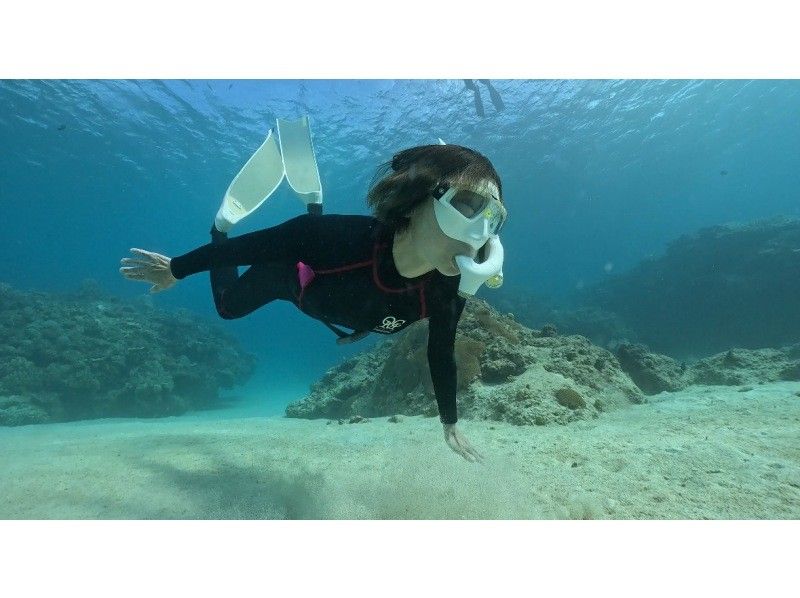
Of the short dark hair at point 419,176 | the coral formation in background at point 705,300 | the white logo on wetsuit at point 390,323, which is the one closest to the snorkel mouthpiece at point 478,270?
the short dark hair at point 419,176

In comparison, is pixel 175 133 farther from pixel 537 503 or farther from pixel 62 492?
pixel 537 503

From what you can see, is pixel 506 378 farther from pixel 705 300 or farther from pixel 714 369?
pixel 705 300

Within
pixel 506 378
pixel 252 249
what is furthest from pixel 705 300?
pixel 252 249

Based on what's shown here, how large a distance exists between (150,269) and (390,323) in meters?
1.85

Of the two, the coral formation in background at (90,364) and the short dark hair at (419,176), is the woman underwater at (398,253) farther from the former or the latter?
the coral formation in background at (90,364)

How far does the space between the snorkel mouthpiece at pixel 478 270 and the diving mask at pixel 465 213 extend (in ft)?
0.36

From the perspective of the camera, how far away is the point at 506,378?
17.6ft

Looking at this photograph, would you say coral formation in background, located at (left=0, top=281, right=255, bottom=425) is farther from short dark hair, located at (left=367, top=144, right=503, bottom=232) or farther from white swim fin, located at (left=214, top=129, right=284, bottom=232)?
short dark hair, located at (left=367, top=144, right=503, bottom=232)

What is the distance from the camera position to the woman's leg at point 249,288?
12.0 feet

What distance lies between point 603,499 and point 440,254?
191cm

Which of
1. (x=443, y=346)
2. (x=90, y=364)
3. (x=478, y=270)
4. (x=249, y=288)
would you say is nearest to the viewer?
(x=478, y=270)

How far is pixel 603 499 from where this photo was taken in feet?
8.20

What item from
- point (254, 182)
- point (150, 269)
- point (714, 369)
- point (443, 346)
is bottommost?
point (443, 346)

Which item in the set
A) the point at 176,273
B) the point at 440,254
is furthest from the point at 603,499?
the point at 176,273
